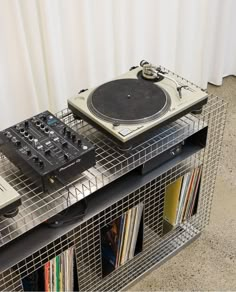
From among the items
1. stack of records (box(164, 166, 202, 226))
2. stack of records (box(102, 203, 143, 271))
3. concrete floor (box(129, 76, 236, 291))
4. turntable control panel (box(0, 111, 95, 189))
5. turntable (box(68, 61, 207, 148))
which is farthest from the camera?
concrete floor (box(129, 76, 236, 291))

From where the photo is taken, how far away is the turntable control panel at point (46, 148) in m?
1.12

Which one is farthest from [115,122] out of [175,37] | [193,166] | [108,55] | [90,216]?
[175,37]

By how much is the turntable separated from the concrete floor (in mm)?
608

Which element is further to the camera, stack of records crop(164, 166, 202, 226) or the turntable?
stack of records crop(164, 166, 202, 226)

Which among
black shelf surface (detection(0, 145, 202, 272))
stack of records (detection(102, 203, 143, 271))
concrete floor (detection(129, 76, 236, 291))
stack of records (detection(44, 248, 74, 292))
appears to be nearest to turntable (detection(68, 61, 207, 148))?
black shelf surface (detection(0, 145, 202, 272))

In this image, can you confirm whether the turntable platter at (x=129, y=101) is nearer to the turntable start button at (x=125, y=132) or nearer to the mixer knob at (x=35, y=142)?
the turntable start button at (x=125, y=132)

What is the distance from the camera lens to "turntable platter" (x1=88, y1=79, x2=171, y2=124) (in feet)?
4.11

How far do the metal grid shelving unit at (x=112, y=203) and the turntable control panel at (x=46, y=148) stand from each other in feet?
0.23

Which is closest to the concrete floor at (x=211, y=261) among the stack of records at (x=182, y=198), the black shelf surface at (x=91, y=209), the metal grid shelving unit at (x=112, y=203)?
the metal grid shelving unit at (x=112, y=203)

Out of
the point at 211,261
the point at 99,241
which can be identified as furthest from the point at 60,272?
the point at 211,261

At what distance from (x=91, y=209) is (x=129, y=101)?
33cm

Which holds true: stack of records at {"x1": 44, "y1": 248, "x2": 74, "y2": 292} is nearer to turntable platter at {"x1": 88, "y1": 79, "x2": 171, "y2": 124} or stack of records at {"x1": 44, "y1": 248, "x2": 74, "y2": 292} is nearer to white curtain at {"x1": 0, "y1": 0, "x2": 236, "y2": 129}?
turntable platter at {"x1": 88, "y1": 79, "x2": 171, "y2": 124}

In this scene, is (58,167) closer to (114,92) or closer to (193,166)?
(114,92)

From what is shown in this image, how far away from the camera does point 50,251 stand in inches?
49.5
